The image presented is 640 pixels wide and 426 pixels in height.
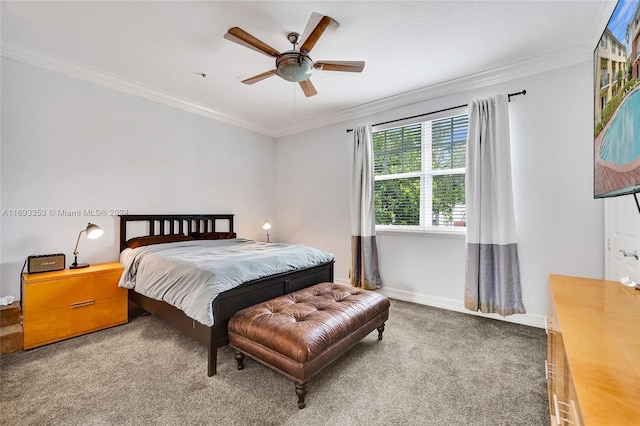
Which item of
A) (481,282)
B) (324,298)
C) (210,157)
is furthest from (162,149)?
(481,282)

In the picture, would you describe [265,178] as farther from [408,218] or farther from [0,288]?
[0,288]

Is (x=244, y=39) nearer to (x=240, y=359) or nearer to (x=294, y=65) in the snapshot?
(x=294, y=65)

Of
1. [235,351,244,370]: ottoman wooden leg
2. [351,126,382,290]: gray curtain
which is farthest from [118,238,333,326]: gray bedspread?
[351,126,382,290]: gray curtain

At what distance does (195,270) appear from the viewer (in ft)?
6.77

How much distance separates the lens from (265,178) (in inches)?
192

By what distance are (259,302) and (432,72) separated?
9.43 feet

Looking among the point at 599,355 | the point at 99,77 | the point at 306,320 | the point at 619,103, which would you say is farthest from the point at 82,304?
the point at 619,103

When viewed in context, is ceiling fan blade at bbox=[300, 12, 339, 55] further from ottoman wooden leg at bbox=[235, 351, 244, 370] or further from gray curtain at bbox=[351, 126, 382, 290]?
ottoman wooden leg at bbox=[235, 351, 244, 370]

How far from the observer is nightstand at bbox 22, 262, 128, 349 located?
2248mm

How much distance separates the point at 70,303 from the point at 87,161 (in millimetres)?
1459

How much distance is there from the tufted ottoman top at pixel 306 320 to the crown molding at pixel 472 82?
2.51 metres

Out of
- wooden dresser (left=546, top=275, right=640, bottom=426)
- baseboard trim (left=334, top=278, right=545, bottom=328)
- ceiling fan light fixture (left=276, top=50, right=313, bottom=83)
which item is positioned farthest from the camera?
baseboard trim (left=334, top=278, right=545, bottom=328)

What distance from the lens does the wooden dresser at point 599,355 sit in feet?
1.80

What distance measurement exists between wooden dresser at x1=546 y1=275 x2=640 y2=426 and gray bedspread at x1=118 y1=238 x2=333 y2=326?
5.92 feet
